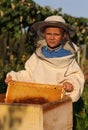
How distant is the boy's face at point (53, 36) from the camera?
5.83m

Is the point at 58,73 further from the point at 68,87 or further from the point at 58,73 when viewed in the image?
the point at 68,87

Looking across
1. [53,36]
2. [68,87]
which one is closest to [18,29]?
[53,36]

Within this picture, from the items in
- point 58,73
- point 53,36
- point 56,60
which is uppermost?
point 53,36

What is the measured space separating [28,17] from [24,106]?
10530 mm

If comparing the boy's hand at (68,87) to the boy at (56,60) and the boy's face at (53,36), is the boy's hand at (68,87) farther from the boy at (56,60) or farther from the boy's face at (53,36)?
the boy's face at (53,36)

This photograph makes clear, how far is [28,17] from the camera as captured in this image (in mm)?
14688

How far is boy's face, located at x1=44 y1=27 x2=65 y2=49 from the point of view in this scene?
19.1ft

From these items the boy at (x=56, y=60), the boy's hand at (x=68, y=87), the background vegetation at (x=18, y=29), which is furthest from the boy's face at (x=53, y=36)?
the background vegetation at (x=18, y=29)

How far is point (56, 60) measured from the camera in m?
5.84

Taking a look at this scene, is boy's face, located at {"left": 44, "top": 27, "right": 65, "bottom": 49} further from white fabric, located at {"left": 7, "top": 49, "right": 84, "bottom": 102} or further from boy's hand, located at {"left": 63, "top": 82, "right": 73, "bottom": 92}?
boy's hand, located at {"left": 63, "top": 82, "right": 73, "bottom": 92}

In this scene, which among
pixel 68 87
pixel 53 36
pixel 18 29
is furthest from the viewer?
pixel 18 29

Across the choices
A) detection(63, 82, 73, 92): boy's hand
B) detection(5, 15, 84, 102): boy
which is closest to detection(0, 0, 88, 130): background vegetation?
detection(5, 15, 84, 102): boy

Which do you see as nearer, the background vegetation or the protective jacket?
the protective jacket

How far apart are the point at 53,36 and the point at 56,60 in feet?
0.95
